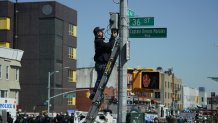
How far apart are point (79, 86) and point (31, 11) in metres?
28.4

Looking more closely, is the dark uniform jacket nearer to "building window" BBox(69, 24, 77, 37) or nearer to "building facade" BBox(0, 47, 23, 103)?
"building facade" BBox(0, 47, 23, 103)

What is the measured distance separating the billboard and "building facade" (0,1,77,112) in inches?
2053

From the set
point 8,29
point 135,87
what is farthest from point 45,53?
point 135,87

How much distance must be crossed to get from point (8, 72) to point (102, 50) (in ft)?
147

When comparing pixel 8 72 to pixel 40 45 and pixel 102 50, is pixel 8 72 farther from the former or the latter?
pixel 102 50

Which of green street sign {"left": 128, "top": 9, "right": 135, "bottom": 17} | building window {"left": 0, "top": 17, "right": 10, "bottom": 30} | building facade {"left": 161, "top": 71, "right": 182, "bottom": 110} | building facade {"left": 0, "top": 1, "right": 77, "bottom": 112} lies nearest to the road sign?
green street sign {"left": 128, "top": 9, "right": 135, "bottom": 17}

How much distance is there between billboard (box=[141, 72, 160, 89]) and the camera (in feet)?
54.5

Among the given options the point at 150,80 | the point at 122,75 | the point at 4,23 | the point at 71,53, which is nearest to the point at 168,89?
the point at 71,53

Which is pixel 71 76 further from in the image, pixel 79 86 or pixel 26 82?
pixel 79 86

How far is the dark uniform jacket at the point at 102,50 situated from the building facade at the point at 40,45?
187 feet

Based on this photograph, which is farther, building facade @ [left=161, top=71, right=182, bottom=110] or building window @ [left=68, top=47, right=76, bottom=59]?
building facade @ [left=161, top=71, right=182, bottom=110]

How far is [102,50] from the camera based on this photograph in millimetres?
12859

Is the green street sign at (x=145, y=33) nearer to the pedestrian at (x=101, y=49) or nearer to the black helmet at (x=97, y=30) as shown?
the pedestrian at (x=101, y=49)

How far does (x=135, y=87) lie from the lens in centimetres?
1512
